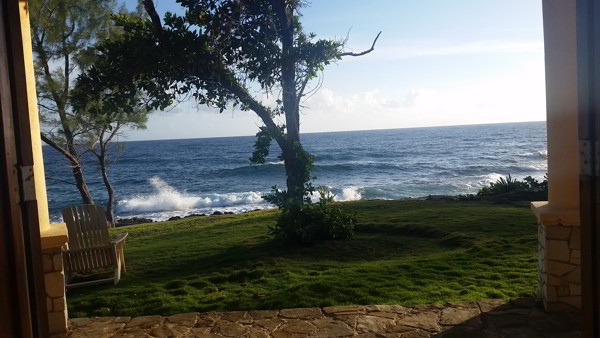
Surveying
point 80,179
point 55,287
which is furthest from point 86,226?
point 80,179

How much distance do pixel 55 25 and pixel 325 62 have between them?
888cm

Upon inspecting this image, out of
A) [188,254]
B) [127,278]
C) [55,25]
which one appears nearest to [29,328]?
[127,278]

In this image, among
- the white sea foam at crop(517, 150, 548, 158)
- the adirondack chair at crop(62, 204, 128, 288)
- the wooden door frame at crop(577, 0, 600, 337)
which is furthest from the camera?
the white sea foam at crop(517, 150, 548, 158)

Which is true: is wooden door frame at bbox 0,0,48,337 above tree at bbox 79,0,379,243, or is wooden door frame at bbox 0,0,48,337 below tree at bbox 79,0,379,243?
below

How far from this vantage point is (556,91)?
151 inches

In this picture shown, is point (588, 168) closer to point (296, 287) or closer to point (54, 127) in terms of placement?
point (296, 287)

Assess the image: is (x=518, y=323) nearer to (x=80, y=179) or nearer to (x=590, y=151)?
(x=590, y=151)

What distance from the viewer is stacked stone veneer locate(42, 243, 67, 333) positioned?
3.89 m

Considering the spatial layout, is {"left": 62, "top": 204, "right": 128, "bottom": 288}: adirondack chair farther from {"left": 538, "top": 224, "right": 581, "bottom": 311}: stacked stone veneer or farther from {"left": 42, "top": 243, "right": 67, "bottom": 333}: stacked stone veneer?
{"left": 538, "top": 224, "right": 581, "bottom": 311}: stacked stone veneer

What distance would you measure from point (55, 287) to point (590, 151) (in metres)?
3.78

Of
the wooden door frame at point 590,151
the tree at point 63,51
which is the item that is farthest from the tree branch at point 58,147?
the wooden door frame at point 590,151

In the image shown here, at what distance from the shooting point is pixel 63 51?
13062mm

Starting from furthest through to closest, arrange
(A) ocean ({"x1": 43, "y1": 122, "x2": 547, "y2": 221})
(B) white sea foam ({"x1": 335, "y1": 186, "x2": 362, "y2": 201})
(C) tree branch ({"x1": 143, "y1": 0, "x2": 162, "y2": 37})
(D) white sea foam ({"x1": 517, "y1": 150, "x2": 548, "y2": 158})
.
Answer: (D) white sea foam ({"x1": 517, "y1": 150, "x2": 548, "y2": 158})
(A) ocean ({"x1": 43, "y1": 122, "x2": 547, "y2": 221})
(B) white sea foam ({"x1": 335, "y1": 186, "x2": 362, "y2": 201})
(C) tree branch ({"x1": 143, "y1": 0, "x2": 162, "y2": 37})

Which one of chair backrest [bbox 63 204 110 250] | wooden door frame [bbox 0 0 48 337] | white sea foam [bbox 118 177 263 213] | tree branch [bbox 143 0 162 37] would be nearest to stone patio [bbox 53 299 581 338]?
chair backrest [bbox 63 204 110 250]
